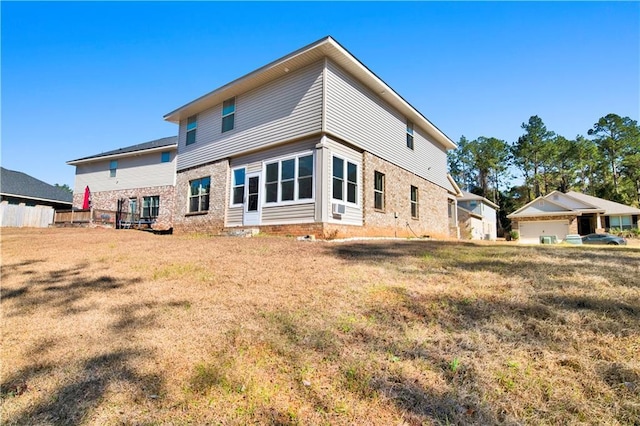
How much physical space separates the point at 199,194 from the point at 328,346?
1283 cm

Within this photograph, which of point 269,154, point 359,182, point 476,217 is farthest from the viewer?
point 476,217

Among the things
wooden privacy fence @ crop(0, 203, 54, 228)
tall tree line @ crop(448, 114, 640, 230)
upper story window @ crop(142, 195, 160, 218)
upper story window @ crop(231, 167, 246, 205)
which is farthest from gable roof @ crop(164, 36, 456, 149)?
tall tree line @ crop(448, 114, 640, 230)

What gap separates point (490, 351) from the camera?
2977mm

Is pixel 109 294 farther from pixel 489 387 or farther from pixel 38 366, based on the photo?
pixel 489 387

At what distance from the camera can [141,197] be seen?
23.1m

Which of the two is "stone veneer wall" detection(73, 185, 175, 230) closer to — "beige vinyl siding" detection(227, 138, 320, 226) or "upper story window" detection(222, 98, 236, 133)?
"upper story window" detection(222, 98, 236, 133)

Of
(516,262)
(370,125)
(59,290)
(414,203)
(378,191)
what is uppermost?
(370,125)

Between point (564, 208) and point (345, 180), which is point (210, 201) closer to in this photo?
point (345, 180)

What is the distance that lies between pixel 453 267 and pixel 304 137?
6686 mm

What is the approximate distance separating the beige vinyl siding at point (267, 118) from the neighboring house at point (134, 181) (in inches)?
334

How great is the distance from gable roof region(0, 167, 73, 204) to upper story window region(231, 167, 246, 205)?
2116 centimetres

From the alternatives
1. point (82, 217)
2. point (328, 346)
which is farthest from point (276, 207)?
point (82, 217)

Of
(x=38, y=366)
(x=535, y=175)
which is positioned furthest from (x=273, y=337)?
(x=535, y=175)

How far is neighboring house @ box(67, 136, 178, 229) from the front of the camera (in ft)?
72.0
